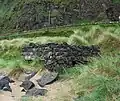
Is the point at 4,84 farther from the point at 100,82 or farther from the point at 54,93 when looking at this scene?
the point at 100,82

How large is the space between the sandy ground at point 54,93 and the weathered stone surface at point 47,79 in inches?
9.6

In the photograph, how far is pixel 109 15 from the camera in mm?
73438

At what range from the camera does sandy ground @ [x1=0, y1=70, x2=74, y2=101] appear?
1404 centimetres

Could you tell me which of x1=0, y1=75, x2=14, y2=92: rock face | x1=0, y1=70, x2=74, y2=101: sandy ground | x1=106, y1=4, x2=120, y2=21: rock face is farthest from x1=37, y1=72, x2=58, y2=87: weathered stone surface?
x1=106, y1=4, x2=120, y2=21: rock face

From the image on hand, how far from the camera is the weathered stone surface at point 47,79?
17.5m

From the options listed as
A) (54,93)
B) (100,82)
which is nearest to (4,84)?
(54,93)

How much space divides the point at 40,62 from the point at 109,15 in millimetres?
52816

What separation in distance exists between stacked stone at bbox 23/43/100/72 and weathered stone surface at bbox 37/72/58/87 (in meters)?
1.14

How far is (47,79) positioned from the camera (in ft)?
58.3

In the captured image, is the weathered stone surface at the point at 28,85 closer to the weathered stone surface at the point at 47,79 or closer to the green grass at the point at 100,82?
the weathered stone surface at the point at 47,79

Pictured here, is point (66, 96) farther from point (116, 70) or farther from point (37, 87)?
point (37, 87)

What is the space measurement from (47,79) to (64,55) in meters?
2.41

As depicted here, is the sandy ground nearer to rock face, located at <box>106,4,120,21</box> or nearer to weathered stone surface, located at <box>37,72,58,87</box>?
weathered stone surface, located at <box>37,72,58,87</box>

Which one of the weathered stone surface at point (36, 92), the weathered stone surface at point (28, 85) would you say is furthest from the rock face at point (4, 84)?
the weathered stone surface at point (36, 92)
